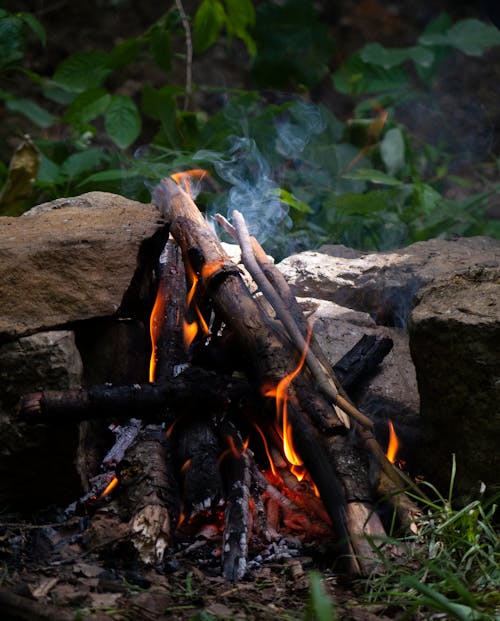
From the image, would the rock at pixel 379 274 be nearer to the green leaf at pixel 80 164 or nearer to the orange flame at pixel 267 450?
the orange flame at pixel 267 450

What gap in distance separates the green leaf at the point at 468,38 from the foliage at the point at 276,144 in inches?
0.5

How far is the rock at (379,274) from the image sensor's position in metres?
3.52

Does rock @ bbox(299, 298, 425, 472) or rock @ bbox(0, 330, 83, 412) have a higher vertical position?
rock @ bbox(0, 330, 83, 412)

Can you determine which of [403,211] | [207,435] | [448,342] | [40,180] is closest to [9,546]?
[207,435]

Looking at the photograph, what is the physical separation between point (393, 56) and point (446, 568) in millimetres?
5308

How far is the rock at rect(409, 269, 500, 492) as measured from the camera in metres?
2.43

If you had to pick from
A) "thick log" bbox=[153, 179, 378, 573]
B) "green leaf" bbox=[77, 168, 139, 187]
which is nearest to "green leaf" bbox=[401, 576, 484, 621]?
"thick log" bbox=[153, 179, 378, 573]

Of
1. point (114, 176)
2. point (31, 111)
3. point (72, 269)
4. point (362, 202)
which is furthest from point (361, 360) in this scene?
point (31, 111)

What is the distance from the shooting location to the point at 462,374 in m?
2.49

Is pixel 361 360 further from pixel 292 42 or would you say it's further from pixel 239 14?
pixel 292 42

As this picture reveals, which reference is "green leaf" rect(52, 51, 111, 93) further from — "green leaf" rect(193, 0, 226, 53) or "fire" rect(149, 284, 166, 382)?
"fire" rect(149, 284, 166, 382)

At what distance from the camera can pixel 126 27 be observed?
842 centimetres

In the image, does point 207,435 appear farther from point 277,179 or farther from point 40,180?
point 277,179

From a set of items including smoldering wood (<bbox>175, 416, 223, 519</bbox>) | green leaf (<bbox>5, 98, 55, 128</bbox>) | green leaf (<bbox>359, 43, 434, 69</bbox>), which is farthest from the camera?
green leaf (<bbox>359, 43, 434, 69</bbox>)
